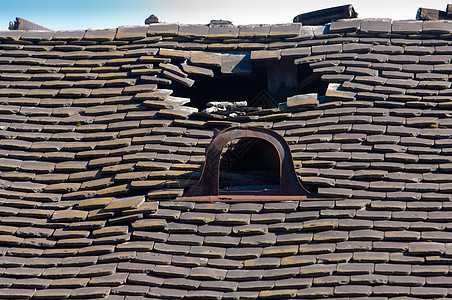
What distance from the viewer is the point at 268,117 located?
9531 mm

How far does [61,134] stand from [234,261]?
117 inches

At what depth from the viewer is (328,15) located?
36.2 ft

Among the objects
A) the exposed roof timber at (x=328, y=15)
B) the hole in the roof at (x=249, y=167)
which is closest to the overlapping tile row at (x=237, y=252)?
the hole in the roof at (x=249, y=167)

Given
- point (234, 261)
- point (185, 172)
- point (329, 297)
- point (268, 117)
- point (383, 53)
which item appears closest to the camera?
point (329, 297)

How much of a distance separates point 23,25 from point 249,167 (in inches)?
178

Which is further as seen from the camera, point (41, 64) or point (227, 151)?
point (41, 64)

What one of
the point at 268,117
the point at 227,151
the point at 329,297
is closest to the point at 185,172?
the point at 227,151

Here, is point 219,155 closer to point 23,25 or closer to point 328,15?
point 328,15

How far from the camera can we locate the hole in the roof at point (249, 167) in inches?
346

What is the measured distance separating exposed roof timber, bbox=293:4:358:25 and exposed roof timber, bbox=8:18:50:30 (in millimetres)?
3851

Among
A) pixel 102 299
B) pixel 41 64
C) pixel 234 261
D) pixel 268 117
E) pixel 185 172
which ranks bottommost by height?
pixel 102 299

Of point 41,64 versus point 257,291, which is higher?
point 41,64

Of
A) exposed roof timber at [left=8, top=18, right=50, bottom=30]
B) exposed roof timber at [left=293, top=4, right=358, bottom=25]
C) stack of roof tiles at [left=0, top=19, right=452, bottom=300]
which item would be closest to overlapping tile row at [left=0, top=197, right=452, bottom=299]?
stack of roof tiles at [left=0, top=19, right=452, bottom=300]

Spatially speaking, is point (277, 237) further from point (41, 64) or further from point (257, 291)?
point (41, 64)
